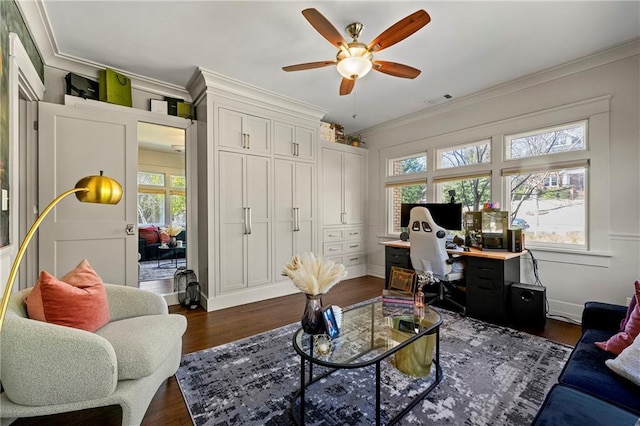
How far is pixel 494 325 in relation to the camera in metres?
2.77

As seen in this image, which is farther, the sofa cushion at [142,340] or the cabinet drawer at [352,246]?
the cabinet drawer at [352,246]

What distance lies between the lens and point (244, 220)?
3527mm

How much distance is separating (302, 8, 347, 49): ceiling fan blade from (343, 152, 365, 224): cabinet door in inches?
112

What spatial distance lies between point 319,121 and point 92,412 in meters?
4.01

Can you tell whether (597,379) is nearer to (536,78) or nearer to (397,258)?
(397,258)

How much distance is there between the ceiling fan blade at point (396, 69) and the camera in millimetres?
2291

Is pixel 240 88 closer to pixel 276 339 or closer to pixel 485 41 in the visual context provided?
pixel 485 41

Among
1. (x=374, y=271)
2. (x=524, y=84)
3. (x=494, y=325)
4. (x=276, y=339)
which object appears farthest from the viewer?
(x=374, y=271)

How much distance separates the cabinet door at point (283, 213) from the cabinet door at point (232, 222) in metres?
0.48

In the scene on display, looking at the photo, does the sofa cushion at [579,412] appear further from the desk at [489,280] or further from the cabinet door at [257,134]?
the cabinet door at [257,134]

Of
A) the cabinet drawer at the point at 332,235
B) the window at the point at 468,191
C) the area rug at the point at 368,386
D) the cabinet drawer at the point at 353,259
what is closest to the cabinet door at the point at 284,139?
the cabinet drawer at the point at 332,235

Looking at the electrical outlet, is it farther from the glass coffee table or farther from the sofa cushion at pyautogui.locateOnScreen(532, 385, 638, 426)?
the sofa cushion at pyautogui.locateOnScreen(532, 385, 638, 426)

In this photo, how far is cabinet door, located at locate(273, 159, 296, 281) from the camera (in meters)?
3.82

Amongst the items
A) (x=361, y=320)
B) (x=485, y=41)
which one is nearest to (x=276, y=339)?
(x=361, y=320)
